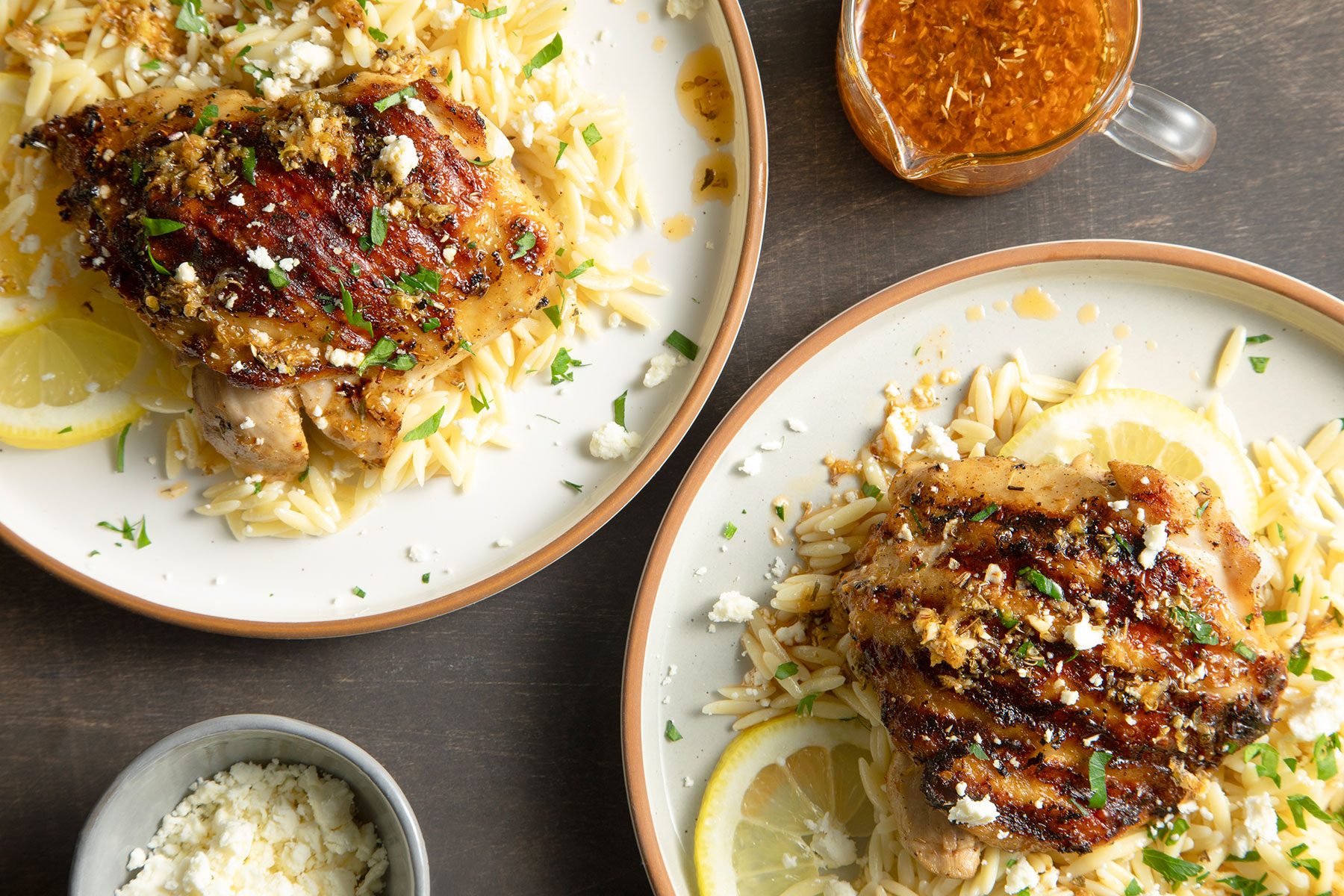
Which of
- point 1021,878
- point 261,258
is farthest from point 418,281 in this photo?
point 1021,878

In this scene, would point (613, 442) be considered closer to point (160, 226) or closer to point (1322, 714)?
point (160, 226)

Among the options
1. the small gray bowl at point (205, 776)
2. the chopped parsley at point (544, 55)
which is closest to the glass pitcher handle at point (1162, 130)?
the chopped parsley at point (544, 55)

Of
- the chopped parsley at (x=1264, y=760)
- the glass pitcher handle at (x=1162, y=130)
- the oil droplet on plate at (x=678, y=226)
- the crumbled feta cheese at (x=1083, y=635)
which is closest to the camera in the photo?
the crumbled feta cheese at (x=1083, y=635)

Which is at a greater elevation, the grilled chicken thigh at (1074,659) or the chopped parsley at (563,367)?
the chopped parsley at (563,367)

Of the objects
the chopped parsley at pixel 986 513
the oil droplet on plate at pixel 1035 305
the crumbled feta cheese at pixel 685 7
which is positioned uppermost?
the crumbled feta cheese at pixel 685 7

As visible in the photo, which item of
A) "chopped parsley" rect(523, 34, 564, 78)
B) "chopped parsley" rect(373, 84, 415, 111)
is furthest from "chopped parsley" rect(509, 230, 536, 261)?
"chopped parsley" rect(523, 34, 564, 78)

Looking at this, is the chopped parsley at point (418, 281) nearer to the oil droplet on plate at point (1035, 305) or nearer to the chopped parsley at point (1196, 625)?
the oil droplet on plate at point (1035, 305)
